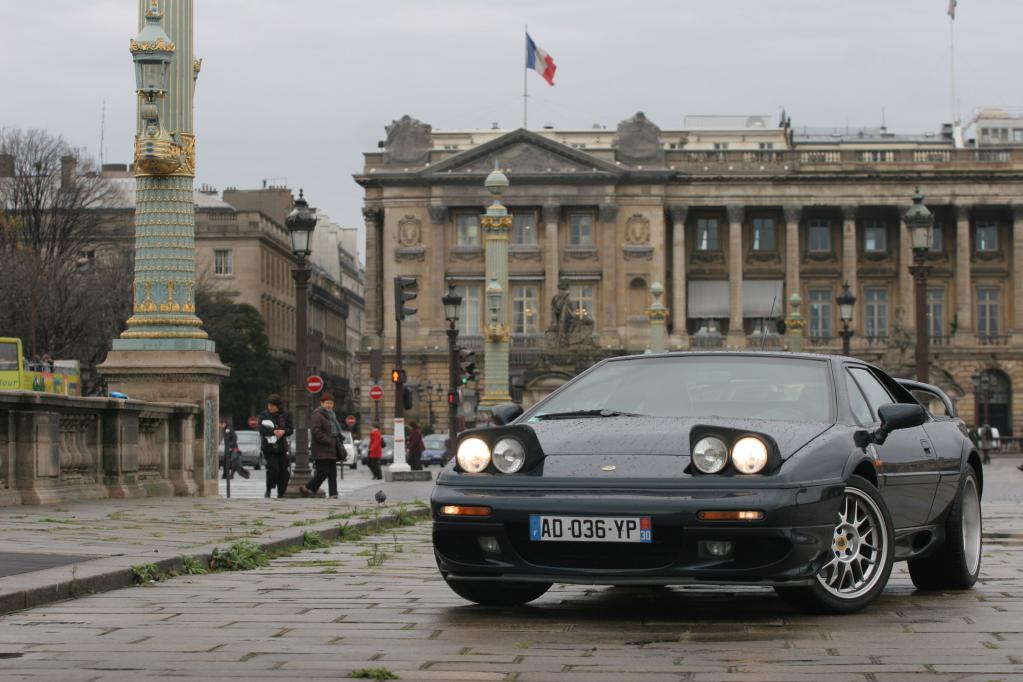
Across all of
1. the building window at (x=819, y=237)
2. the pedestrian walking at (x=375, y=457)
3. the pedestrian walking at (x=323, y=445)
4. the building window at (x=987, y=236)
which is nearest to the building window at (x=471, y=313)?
the building window at (x=819, y=237)

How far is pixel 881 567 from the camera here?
9273 mm

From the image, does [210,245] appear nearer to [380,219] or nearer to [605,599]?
[380,219]

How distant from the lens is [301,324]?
99.3 ft

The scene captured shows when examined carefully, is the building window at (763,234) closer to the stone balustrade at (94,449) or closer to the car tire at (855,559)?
the stone balustrade at (94,449)

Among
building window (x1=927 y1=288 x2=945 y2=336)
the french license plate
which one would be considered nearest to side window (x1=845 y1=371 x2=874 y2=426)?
the french license plate

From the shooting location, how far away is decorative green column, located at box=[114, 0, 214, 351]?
24719mm

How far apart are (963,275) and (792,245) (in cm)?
963

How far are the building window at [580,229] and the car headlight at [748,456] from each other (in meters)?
101

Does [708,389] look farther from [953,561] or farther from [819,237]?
[819,237]

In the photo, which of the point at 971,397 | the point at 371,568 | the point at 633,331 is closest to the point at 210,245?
the point at 633,331

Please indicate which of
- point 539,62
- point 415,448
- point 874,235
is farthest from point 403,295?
point 874,235

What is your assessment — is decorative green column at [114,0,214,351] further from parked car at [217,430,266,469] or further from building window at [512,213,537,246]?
building window at [512,213,537,246]

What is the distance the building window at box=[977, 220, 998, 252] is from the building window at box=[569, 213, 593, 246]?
22.6 meters

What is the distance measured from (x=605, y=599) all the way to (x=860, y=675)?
3.08 m
